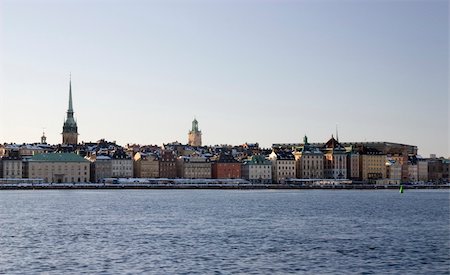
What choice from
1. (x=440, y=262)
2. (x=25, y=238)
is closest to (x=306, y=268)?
(x=440, y=262)

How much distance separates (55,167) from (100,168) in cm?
1010

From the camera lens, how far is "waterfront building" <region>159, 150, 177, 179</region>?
152 m

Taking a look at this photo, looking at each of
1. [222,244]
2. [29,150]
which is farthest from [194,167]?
[222,244]

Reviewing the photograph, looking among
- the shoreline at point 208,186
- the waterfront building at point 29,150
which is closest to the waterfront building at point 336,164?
the shoreline at point 208,186

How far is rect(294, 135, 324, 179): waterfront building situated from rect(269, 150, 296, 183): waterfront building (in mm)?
1896

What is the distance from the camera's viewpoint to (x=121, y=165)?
147875 mm

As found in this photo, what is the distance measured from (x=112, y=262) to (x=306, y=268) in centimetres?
640

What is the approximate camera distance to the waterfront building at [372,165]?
168000 millimetres

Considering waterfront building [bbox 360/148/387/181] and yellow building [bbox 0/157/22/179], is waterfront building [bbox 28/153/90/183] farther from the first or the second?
waterfront building [bbox 360/148/387/181]

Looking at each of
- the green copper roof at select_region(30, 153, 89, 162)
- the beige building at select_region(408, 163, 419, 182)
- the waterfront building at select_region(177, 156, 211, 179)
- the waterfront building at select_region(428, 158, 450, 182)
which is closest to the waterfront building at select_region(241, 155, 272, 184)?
the waterfront building at select_region(177, 156, 211, 179)

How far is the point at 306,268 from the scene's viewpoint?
27.9 m

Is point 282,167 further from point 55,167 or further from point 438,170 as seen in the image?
point 438,170

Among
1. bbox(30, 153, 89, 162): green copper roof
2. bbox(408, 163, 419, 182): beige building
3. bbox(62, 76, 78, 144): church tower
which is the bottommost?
bbox(408, 163, 419, 182): beige building

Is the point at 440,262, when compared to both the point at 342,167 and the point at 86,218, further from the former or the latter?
the point at 342,167
